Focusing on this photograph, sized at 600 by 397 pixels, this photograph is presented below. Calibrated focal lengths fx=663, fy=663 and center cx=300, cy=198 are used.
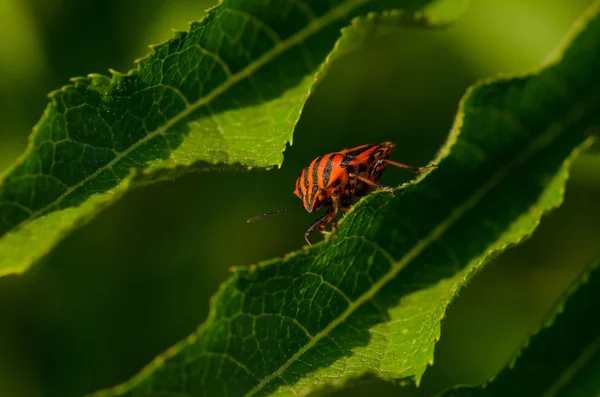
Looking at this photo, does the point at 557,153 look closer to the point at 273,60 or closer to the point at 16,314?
the point at 273,60

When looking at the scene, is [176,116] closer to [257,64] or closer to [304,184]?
[257,64]

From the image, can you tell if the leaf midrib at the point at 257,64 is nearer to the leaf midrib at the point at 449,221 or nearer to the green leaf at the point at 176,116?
the green leaf at the point at 176,116

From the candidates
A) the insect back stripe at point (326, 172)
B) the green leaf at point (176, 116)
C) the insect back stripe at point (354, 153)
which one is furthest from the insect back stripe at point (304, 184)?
the green leaf at point (176, 116)

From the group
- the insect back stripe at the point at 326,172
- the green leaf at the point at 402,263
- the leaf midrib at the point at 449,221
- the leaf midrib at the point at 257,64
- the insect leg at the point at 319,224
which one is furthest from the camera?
the insect leg at the point at 319,224

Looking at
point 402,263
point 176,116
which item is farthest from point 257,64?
point 402,263

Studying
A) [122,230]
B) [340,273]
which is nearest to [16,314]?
[122,230]

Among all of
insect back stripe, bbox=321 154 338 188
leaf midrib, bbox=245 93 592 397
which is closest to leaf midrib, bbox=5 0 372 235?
leaf midrib, bbox=245 93 592 397
